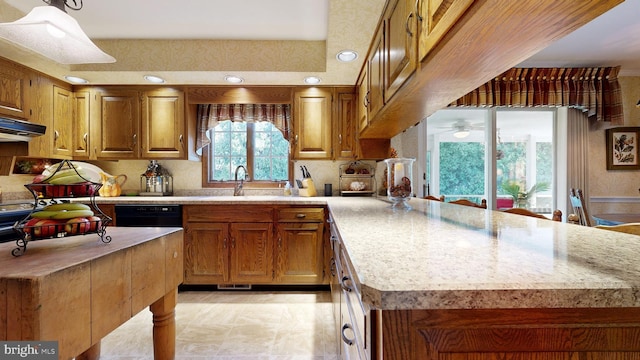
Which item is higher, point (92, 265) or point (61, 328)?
point (92, 265)

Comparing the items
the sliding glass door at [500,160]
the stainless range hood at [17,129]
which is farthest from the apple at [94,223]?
the sliding glass door at [500,160]

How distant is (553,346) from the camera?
0.51 meters

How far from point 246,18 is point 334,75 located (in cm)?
93

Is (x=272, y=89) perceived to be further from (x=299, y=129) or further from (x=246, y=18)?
(x=246, y=18)

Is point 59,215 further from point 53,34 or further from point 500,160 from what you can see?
point 500,160

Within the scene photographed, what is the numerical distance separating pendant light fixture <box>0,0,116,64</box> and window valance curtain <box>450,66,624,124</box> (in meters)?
3.24

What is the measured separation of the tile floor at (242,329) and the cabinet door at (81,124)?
1918 millimetres

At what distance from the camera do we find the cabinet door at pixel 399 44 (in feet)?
3.92

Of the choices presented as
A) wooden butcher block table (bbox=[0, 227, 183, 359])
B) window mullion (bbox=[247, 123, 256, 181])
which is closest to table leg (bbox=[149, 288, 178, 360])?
wooden butcher block table (bbox=[0, 227, 183, 359])

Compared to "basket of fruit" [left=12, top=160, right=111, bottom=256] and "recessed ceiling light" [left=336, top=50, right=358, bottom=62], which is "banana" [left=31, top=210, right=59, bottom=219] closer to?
"basket of fruit" [left=12, top=160, right=111, bottom=256]

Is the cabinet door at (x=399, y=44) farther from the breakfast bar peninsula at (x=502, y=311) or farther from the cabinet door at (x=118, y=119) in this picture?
the cabinet door at (x=118, y=119)

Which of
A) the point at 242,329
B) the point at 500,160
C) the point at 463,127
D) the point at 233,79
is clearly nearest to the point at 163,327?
the point at 242,329

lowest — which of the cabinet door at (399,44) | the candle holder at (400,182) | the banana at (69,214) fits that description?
the banana at (69,214)

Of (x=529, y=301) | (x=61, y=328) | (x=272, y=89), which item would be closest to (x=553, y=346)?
(x=529, y=301)
